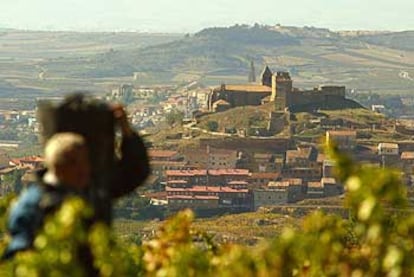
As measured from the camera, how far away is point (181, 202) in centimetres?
4150

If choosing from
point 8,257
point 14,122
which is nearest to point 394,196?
point 8,257

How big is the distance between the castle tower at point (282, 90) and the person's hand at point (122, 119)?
5042 centimetres

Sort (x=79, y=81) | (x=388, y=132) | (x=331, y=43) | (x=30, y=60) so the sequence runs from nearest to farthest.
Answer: (x=388, y=132)
(x=79, y=81)
(x=30, y=60)
(x=331, y=43)

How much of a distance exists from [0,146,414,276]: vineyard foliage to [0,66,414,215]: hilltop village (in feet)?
115

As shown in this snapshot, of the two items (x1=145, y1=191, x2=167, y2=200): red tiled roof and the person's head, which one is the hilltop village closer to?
(x1=145, y1=191, x2=167, y2=200): red tiled roof

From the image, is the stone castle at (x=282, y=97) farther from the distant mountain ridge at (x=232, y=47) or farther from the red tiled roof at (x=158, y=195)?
the distant mountain ridge at (x=232, y=47)

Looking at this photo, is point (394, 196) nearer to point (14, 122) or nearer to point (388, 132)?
point (388, 132)

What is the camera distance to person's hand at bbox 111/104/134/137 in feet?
6.70

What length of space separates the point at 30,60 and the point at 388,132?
92278 mm

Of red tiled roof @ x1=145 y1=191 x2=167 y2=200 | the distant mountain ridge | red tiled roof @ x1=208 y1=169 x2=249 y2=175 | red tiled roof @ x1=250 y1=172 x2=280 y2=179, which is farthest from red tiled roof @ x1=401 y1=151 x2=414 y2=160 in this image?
the distant mountain ridge

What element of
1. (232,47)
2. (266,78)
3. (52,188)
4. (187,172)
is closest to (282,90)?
(266,78)

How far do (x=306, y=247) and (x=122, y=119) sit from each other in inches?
33.2

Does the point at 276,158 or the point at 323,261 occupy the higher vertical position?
the point at 323,261

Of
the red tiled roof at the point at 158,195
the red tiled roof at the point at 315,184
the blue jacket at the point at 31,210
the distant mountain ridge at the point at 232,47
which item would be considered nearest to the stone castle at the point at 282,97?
the red tiled roof at the point at 315,184
